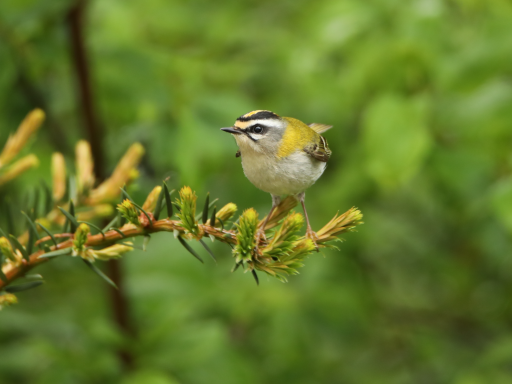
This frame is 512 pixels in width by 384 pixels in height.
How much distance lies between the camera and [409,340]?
4133mm

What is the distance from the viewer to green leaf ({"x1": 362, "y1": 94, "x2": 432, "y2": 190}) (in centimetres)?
243

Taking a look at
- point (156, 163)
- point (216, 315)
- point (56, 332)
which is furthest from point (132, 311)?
point (216, 315)

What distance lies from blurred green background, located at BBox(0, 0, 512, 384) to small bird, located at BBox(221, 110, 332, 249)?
0.45 metres

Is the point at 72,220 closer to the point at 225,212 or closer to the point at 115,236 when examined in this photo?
the point at 115,236

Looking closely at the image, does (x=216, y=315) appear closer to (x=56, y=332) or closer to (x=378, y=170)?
(x=56, y=332)

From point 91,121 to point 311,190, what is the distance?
1593mm

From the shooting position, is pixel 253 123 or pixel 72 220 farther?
pixel 253 123

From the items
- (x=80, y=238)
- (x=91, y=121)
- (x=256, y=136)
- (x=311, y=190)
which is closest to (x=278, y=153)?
(x=256, y=136)

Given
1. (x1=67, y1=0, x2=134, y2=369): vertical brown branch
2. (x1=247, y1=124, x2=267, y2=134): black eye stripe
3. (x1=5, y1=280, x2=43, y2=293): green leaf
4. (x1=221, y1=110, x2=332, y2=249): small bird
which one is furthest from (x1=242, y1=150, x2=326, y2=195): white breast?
(x1=67, y1=0, x2=134, y2=369): vertical brown branch

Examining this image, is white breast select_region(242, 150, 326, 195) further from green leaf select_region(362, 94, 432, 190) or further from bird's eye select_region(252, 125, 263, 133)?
green leaf select_region(362, 94, 432, 190)

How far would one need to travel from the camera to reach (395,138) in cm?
251

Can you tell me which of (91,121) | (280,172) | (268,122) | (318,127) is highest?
(318,127)

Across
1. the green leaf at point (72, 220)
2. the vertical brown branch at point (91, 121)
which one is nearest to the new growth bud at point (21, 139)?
the green leaf at point (72, 220)

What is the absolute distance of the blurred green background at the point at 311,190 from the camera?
2586 millimetres
